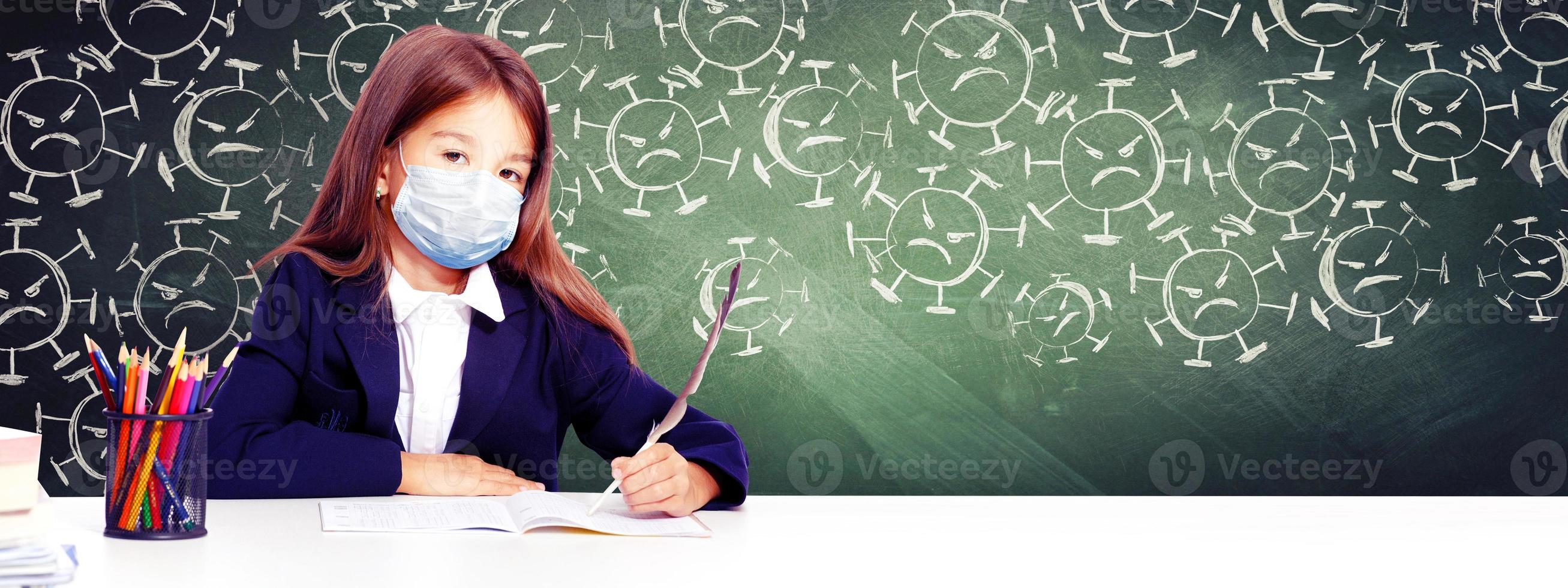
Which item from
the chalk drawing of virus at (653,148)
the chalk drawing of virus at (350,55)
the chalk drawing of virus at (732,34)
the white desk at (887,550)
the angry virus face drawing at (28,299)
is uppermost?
the chalk drawing of virus at (732,34)

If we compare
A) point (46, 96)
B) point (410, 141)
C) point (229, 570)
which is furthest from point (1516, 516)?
point (46, 96)

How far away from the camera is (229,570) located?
0.83 meters

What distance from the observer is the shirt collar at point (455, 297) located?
145cm

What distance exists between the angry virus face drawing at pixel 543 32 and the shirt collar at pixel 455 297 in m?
1.15

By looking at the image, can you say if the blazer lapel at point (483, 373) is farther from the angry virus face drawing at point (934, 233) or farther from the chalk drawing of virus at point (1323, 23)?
the chalk drawing of virus at point (1323, 23)

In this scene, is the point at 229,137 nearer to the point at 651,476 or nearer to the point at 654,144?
the point at 654,144

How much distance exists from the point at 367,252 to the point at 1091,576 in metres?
1.04

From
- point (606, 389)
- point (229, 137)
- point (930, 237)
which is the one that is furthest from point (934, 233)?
point (229, 137)

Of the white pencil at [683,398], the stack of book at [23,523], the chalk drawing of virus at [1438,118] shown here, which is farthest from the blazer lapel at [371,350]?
the chalk drawing of virus at [1438,118]

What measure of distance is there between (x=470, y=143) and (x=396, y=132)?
3.9 inches

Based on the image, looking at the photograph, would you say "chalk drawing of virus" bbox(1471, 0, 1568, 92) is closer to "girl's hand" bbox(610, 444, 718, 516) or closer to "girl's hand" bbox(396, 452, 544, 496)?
"girl's hand" bbox(610, 444, 718, 516)

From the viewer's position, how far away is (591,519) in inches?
42.1

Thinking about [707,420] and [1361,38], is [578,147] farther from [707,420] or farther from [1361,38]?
[1361,38]

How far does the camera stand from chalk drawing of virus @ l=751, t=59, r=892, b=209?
260 cm
